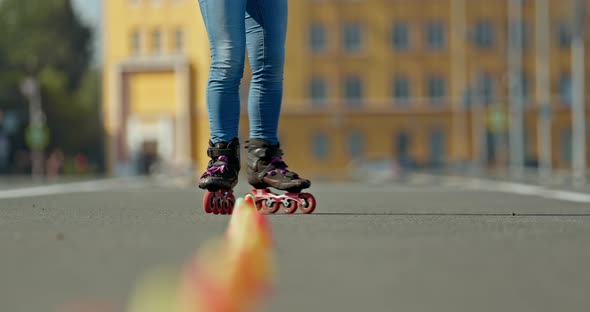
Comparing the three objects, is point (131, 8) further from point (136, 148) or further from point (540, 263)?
point (540, 263)

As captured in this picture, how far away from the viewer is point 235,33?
21.6 ft

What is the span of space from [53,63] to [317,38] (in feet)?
110

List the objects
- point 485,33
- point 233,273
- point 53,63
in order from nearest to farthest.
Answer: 1. point 233,273
2. point 485,33
3. point 53,63

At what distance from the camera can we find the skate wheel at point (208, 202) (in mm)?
6289

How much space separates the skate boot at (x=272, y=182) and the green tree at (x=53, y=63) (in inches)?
3484

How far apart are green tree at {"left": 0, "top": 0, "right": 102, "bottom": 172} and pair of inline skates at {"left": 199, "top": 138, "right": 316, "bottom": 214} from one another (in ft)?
291

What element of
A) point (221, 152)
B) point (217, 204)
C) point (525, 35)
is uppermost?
point (525, 35)

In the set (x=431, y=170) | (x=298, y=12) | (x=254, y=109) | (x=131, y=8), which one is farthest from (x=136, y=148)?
(x=254, y=109)

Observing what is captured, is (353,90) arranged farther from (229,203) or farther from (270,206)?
(229,203)

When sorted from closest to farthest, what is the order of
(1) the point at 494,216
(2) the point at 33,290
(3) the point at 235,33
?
1. (2) the point at 33,290
2. (1) the point at 494,216
3. (3) the point at 235,33

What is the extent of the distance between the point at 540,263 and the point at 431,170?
214ft

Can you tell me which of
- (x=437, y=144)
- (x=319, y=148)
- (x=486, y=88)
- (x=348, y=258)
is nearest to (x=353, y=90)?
(x=319, y=148)

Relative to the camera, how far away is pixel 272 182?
651 centimetres

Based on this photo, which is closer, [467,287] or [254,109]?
[467,287]
